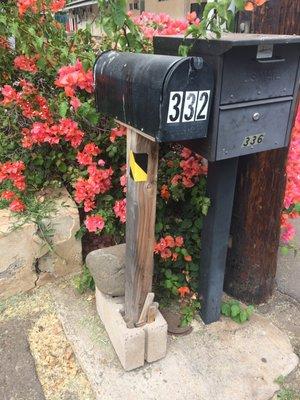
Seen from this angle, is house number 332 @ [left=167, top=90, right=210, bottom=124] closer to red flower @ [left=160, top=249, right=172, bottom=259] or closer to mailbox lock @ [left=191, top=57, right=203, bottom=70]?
mailbox lock @ [left=191, top=57, right=203, bottom=70]

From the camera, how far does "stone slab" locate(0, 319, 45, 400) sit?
73.3 inches

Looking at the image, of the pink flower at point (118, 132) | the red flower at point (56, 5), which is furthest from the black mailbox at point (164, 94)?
the red flower at point (56, 5)

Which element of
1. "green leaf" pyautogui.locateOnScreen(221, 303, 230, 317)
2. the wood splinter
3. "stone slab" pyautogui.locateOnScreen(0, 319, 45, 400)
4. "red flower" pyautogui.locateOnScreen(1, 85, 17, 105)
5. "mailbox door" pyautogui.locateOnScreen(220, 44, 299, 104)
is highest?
"mailbox door" pyautogui.locateOnScreen(220, 44, 299, 104)

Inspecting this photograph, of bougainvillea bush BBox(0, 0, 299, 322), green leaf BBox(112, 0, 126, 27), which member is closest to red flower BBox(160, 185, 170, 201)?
bougainvillea bush BBox(0, 0, 299, 322)

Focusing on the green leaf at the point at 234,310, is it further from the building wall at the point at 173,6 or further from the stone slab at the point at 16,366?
the building wall at the point at 173,6

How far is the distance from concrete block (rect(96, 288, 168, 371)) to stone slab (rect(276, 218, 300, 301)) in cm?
106

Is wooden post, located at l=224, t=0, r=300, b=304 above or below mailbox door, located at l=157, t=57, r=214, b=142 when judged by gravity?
below

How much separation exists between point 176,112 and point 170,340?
54.1 inches

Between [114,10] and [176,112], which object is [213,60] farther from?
[114,10]

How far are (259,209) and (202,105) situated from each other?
3.24 feet

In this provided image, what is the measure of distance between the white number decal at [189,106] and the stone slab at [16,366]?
4.98ft

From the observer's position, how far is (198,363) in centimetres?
198

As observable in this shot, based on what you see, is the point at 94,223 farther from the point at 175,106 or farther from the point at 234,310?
the point at 175,106

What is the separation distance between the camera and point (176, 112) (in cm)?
129
